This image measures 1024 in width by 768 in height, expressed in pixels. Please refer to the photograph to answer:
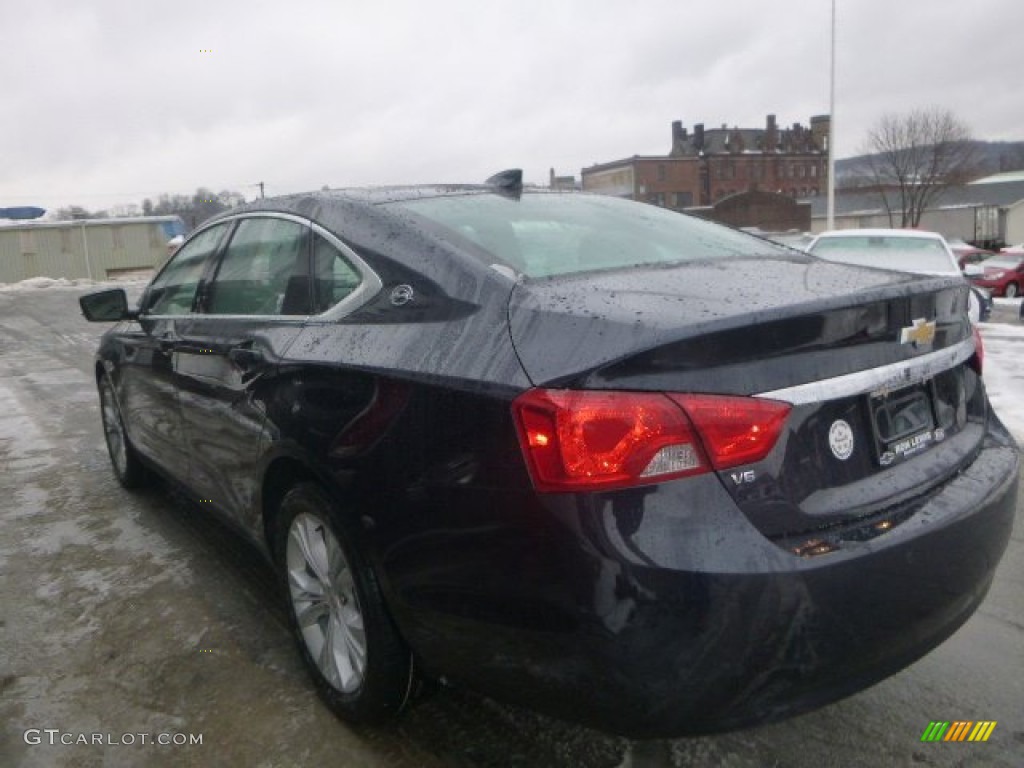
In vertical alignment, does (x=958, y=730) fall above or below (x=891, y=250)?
below

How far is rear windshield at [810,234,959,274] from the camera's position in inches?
373

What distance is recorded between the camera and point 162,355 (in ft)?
12.5

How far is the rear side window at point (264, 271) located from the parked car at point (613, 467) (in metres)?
0.04

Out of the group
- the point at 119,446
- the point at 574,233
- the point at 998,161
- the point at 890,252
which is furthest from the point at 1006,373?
the point at 998,161

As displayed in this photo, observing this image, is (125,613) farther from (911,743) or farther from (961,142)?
(961,142)

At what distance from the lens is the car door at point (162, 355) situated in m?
3.73

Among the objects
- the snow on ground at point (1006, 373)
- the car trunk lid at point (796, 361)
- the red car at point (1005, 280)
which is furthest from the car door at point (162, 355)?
the red car at point (1005, 280)

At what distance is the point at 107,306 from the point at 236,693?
2.25 meters

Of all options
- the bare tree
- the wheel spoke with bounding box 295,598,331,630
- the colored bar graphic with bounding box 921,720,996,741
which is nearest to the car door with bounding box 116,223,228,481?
the wheel spoke with bounding box 295,598,331,630

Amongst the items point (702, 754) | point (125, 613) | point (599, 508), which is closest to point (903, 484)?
point (599, 508)

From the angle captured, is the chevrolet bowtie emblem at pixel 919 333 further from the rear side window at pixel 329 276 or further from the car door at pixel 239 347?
the car door at pixel 239 347

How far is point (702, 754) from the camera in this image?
96.0 inches

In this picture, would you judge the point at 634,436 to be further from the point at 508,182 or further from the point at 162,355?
the point at 162,355

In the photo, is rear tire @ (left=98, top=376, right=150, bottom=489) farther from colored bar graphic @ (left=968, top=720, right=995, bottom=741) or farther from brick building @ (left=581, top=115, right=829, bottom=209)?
brick building @ (left=581, top=115, right=829, bottom=209)
